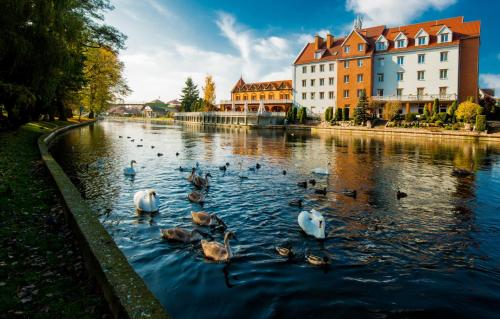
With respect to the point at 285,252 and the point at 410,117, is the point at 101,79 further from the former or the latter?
the point at 285,252

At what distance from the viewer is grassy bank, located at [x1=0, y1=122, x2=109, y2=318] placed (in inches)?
204

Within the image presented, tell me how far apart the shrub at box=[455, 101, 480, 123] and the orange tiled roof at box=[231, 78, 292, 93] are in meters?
48.2

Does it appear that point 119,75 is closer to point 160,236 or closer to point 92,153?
point 92,153

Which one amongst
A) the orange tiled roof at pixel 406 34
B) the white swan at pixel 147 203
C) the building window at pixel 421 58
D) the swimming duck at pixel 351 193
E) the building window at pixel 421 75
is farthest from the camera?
the building window at pixel 421 75

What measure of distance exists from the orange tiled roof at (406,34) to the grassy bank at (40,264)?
7099cm

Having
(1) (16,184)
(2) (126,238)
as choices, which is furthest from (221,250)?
(1) (16,184)

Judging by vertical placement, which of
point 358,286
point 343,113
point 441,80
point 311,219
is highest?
point 441,80

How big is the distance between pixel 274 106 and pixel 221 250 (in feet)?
291

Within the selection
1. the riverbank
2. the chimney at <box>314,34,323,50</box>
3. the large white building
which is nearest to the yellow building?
the large white building

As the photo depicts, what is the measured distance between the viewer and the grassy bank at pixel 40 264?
5.19 m

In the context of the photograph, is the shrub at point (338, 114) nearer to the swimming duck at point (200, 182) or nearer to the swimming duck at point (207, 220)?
the swimming duck at point (200, 182)

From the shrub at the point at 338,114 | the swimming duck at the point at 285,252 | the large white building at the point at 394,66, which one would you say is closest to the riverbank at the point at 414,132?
the shrub at the point at 338,114

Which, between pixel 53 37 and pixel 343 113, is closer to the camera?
pixel 53 37

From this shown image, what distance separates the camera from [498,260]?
8.70 metres
